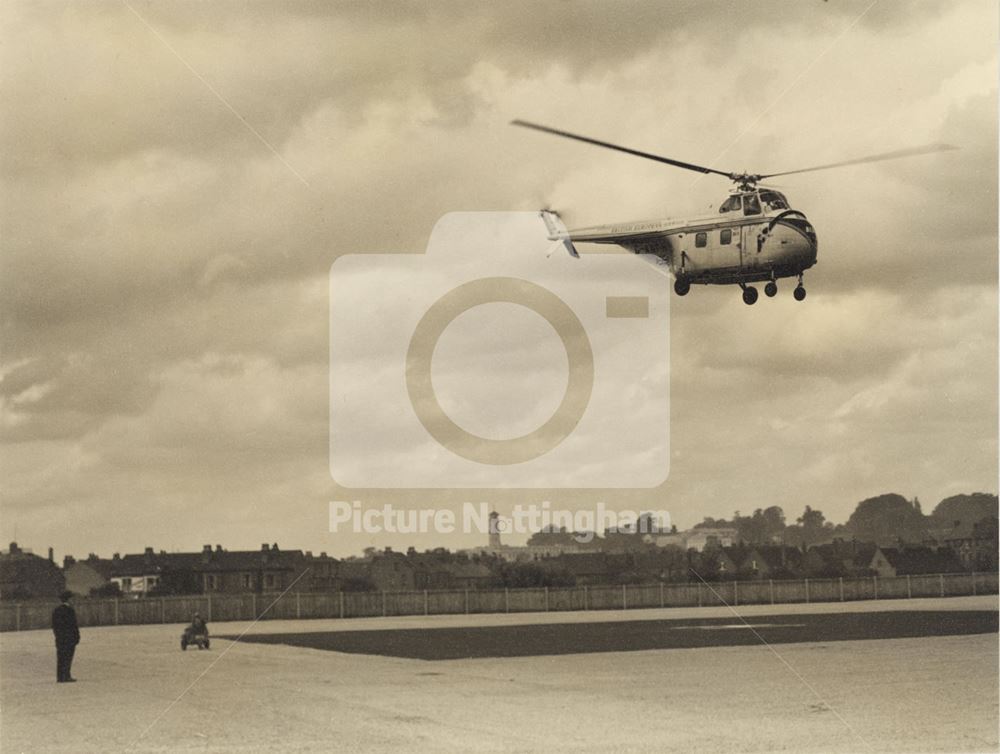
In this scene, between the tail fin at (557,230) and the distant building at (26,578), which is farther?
the distant building at (26,578)

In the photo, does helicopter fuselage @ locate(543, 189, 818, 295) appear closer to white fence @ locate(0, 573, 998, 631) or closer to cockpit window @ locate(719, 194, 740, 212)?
cockpit window @ locate(719, 194, 740, 212)

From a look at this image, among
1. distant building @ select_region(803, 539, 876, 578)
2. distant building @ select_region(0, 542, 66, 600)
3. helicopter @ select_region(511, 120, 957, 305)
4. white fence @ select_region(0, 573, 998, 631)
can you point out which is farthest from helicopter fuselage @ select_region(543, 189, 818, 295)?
distant building @ select_region(803, 539, 876, 578)

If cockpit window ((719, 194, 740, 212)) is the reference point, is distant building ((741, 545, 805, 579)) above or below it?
below

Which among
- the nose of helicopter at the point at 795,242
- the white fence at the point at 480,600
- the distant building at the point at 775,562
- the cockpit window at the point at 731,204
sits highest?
the cockpit window at the point at 731,204

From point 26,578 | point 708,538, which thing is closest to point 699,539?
point 708,538

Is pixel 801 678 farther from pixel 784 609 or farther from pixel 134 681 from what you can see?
pixel 784 609

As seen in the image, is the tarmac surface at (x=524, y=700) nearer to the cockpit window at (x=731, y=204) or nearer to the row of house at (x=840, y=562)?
the cockpit window at (x=731, y=204)

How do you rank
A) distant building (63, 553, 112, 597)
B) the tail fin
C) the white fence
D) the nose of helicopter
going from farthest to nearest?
distant building (63, 553, 112, 597) < the white fence < the tail fin < the nose of helicopter

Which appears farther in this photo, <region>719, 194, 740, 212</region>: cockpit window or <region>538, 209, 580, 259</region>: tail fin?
<region>538, 209, 580, 259</region>: tail fin

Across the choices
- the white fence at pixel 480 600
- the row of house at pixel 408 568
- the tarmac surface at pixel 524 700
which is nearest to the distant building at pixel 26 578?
the row of house at pixel 408 568

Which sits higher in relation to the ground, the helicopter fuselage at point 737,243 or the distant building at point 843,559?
the helicopter fuselage at point 737,243
